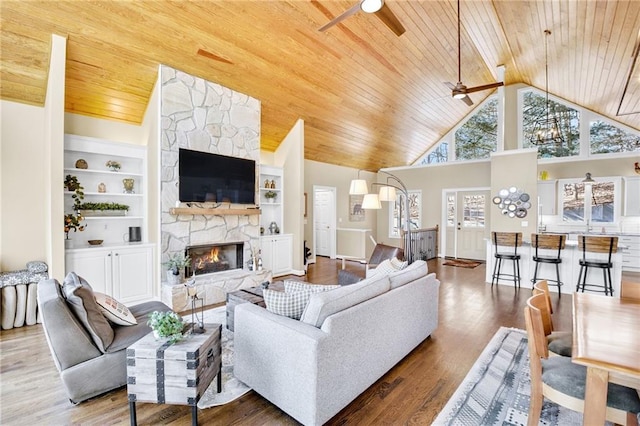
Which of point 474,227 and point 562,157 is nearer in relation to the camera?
point 562,157

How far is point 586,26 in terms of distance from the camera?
4.38 metres

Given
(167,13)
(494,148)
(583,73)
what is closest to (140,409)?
(167,13)

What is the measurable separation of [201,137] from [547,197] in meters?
8.50

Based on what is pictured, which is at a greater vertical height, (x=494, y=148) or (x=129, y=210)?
(x=494, y=148)

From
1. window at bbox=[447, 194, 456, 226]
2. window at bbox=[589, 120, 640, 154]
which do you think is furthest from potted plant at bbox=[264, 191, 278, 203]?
window at bbox=[589, 120, 640, 154]

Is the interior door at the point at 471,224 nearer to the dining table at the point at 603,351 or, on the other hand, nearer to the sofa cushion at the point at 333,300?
the dining table at the point at 603,351

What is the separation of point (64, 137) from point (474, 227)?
31.2 feet

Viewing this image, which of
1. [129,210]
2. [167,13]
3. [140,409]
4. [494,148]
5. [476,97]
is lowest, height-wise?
[140,409]

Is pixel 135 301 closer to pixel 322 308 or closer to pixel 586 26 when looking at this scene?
pixel 322 308

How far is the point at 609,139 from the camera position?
738cm

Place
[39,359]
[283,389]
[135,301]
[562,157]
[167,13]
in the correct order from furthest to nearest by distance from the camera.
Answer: [562,157] < [135,301] < [167,13] < [39,359] < [283,389]

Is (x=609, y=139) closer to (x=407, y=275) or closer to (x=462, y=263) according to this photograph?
(x=462, y=263)

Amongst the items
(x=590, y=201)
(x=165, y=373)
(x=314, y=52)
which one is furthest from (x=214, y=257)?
(x=590, y=201)

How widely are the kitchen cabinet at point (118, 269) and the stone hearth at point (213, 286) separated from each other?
36 cm
